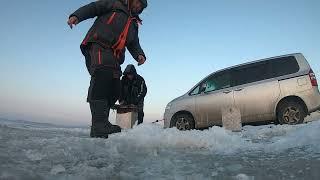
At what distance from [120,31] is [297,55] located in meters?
6.52

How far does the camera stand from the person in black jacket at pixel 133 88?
10.3m

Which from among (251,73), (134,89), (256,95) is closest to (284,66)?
(251,73)

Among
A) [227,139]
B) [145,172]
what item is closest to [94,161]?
[145,172]

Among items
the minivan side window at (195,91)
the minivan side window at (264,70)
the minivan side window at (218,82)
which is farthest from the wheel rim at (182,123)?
the minivan side window at (264,70)

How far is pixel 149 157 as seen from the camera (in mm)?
2781

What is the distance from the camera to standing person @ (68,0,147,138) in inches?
168

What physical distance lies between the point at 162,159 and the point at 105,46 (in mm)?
2096

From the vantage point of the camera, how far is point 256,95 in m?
9.75

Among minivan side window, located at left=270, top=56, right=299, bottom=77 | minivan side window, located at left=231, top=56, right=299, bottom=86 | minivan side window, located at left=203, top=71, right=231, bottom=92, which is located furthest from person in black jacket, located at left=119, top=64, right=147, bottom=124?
minivan side window, located at left=270, top=56, right=299, bottom=77

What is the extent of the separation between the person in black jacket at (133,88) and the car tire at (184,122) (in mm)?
1072

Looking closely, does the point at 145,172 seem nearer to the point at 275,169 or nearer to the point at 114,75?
the point at 275,169

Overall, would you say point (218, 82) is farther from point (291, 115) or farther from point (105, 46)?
point (105, 46)

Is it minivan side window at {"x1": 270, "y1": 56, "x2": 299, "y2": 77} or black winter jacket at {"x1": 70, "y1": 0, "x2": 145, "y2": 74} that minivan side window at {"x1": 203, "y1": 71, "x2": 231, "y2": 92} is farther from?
black winter jacket at {"x1": 70, "y1": 0, "x2": 145, "y2": 74}

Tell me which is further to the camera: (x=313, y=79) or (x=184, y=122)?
(x=184, y=122)
